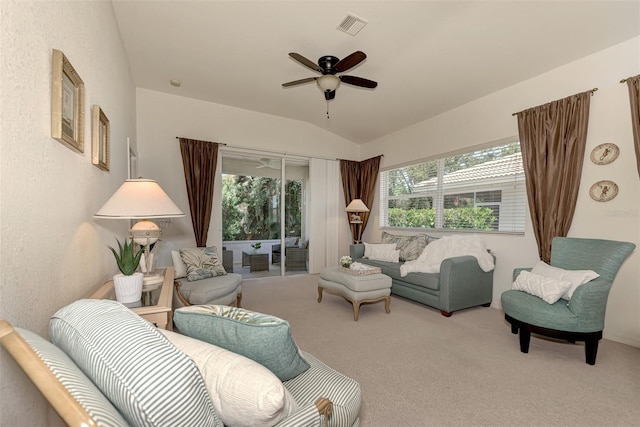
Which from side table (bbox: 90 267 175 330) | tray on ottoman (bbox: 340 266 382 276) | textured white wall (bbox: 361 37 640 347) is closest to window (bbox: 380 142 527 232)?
textured white wall (bbox: 361 37 640 347)

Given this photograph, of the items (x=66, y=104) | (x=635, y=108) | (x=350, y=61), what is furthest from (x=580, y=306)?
(x=66, y=104)

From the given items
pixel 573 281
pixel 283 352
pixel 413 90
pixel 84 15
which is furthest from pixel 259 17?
pixel 573 281

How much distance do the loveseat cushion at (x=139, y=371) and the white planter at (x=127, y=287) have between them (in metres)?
0.90

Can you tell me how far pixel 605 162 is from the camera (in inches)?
109

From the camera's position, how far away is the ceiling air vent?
256 cm

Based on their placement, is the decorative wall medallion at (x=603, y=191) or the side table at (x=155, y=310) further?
the decorative wall medallion at (x=603, y=191)

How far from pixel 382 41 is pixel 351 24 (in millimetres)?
438

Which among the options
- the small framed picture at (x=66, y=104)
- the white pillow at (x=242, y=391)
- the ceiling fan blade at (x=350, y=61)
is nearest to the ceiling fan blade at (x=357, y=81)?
the ceiling fan blade at (x=350, y=61)

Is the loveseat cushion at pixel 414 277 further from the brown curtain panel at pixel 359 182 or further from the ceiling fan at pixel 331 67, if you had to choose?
the ceiling fan at pixel 331 67

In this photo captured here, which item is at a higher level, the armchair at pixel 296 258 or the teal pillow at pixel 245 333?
the teal pillow at pixel 245 333

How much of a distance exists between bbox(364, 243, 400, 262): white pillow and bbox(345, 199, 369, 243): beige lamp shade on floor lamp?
2.59 feet

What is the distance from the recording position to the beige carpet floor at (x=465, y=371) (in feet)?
5.58

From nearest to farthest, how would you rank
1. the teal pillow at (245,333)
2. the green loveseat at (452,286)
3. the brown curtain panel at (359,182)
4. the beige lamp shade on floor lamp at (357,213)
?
the teal pillow at (245,333), the green loveseat at (452,286), the beige lamp shade on floor lamp at (357,213), the brown curtain panel at (359,182)

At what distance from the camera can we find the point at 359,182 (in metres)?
6.10
